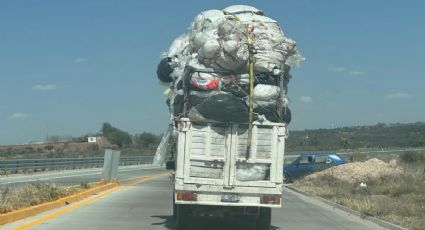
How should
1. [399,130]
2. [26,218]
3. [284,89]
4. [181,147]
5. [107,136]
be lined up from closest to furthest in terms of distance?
1. [181,147]
2. [284,89]
3. [26,218]
4. [107,136]
5. [399,130]

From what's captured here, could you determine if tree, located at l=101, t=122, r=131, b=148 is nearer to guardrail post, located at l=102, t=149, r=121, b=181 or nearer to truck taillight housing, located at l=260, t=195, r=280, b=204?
guardrail post, located at l=102, t=149, r=121, b=181

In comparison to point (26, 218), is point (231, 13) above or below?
above

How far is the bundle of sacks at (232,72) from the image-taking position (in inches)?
461

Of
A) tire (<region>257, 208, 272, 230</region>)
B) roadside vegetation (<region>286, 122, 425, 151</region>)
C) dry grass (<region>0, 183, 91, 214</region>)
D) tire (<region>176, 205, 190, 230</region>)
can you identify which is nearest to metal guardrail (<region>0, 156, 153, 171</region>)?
dry grass (<region>0, 183, 91, 214</region>)

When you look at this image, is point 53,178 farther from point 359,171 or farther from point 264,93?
point 264,93

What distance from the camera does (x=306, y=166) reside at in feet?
118

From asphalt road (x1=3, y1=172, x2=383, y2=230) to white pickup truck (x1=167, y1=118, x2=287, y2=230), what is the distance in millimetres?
2515

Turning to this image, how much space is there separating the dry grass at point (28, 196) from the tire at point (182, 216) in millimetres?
3783

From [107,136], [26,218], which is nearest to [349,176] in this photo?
[26,218]

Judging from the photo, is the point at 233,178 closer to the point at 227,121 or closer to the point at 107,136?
the point at 227,121

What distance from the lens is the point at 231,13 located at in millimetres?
12734

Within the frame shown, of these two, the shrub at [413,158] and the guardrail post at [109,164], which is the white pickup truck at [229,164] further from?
the shrub at [413,158]

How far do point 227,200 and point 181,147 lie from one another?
4.03ft

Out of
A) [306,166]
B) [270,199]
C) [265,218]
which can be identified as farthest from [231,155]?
[306,166]
